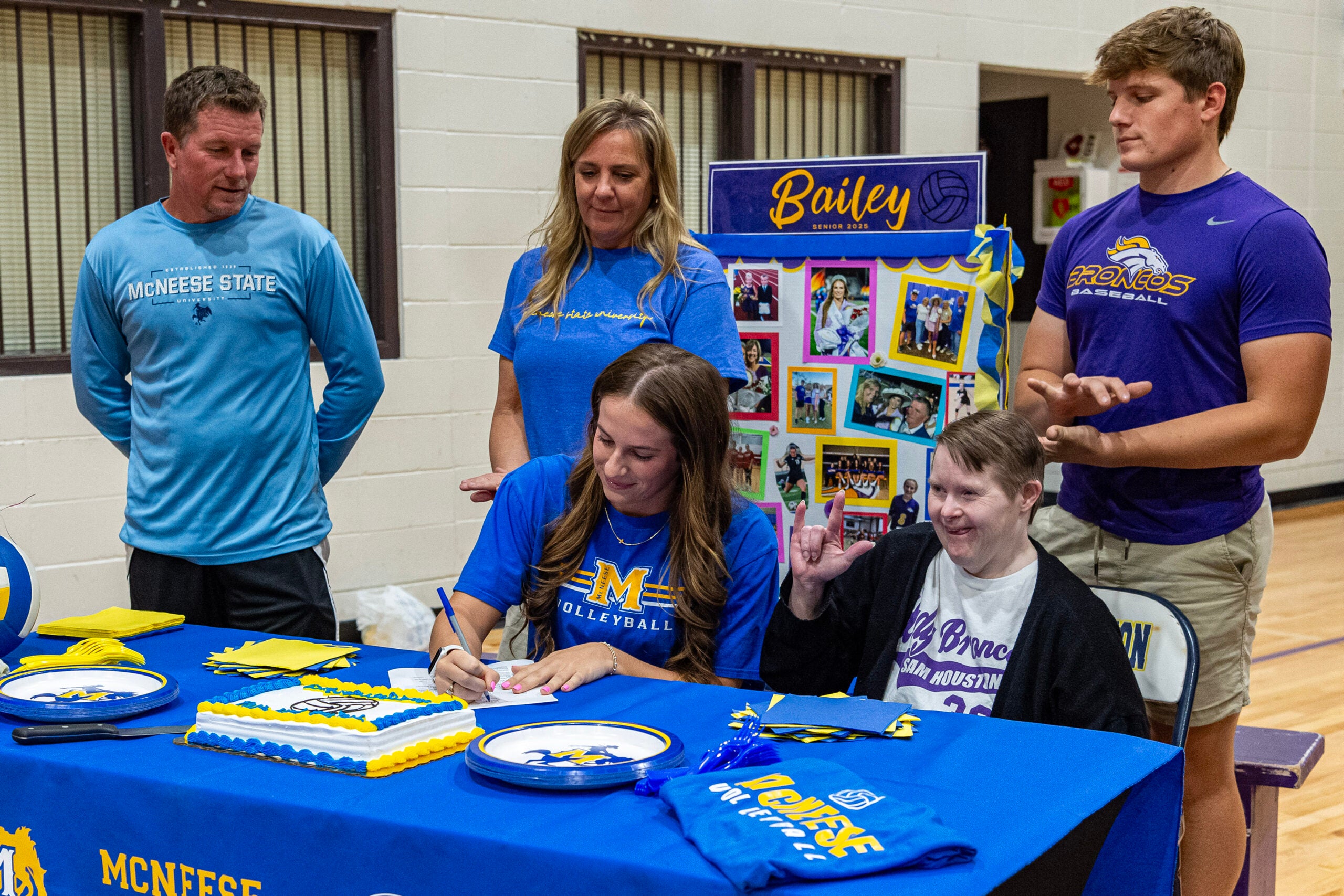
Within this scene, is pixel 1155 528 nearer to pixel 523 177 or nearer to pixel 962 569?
pixel 962 569

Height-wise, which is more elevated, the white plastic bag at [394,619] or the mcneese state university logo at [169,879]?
the mcneese state university logo at [169,879]

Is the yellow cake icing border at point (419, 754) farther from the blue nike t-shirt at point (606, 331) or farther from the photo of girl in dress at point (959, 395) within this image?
the photo of girl in dress at point (959, 395)

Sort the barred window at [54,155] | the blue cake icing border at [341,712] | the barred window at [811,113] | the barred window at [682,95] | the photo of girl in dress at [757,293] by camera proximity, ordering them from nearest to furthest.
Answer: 1. the blue cake icing border at [341,712]
2. the photo of girl in dress at [757,293]
3. the barred window at [54,155]
4. the barred window at [682,95]
5. the barred window at [811,113]

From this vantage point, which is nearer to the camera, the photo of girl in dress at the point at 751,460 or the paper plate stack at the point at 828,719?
the paper plate stack at the point at 828,719

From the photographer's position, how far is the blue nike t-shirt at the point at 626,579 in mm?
1872

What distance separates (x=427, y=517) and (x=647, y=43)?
1.87 metres

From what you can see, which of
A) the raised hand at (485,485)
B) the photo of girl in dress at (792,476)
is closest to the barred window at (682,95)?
the photo of girl in dress at (792,476)

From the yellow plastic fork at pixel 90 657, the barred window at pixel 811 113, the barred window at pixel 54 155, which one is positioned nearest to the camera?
the yellow plastic fork at pixel 90 657

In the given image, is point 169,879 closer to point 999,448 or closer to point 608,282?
point 999,448

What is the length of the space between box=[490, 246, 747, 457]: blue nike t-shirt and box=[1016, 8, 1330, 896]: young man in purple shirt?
0.60m

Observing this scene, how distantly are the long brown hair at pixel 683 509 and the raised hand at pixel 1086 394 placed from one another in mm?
464

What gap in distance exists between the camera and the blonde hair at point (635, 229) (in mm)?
2350

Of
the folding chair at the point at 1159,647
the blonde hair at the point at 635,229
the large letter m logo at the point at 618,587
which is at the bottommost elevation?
the folding chair at the point at 1159,647

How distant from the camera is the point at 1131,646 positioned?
188 cm
